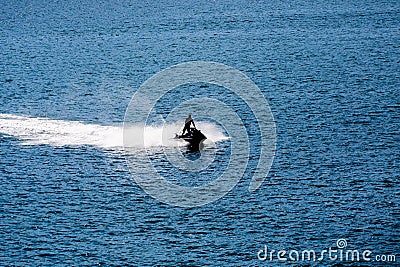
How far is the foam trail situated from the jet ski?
1717 millimetres

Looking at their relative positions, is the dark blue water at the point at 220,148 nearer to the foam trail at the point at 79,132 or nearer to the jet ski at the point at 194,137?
the foam trail at the point at 79,132

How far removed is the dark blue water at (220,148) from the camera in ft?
201

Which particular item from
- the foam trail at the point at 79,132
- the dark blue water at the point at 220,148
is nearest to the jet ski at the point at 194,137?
the foam trail at the point at 79,132

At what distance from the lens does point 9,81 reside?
113m

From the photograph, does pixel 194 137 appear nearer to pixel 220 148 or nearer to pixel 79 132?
pixel 220 148

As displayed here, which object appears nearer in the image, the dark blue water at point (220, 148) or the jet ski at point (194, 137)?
the dark blue water at point (220, 148)

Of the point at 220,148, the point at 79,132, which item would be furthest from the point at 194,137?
the point at 79,132

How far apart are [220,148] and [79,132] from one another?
57.7 feet

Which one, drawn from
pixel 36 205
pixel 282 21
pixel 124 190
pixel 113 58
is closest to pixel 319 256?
pixel 124 190

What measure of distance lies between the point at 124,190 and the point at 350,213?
68.7 ft

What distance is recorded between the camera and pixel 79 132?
88625 millimetres

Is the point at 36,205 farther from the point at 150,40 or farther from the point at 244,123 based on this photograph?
the point at 150,40

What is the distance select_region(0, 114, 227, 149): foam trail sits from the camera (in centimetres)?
8481

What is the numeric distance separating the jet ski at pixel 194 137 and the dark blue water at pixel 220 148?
187 inches
